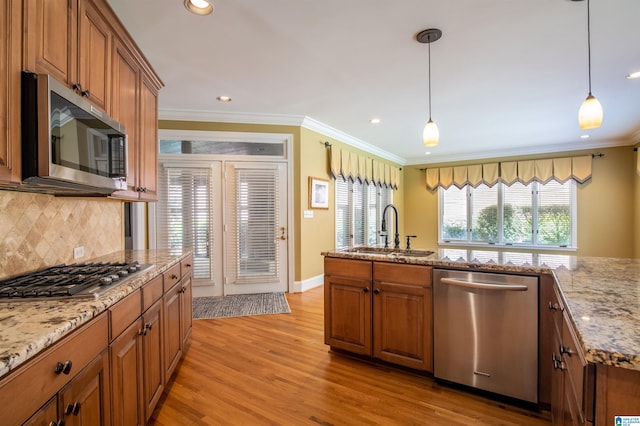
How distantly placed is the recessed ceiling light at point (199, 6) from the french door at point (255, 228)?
7.74 feet

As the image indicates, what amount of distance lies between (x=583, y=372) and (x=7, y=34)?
2285 millimetres

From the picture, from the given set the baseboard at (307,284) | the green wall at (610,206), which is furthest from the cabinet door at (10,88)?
the green wall at (610,206)

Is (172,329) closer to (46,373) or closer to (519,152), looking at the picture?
(46,373)

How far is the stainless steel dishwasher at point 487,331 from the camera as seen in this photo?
1.87 m

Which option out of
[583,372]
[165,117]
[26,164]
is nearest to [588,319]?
[583,372]

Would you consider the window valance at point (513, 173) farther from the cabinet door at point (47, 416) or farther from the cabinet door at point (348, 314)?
the cabinet door at point (47, 416)

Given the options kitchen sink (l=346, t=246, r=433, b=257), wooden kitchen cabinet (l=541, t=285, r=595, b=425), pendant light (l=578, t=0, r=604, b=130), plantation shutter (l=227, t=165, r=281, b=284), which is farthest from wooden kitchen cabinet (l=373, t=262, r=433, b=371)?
plantation shutter (l=227, t=165, r=281, b=284)

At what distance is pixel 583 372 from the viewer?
0.88 m

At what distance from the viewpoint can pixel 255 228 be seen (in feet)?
14.4

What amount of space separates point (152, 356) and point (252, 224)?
8.97ft

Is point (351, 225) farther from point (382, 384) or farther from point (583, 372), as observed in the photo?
point (583, 372)

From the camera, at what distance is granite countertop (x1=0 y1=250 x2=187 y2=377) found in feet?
2.56

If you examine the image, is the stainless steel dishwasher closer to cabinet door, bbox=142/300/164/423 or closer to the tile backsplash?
cabinet door, bbox=142/300/164/423

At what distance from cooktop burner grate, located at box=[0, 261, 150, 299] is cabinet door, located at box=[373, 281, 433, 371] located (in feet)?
5.69
